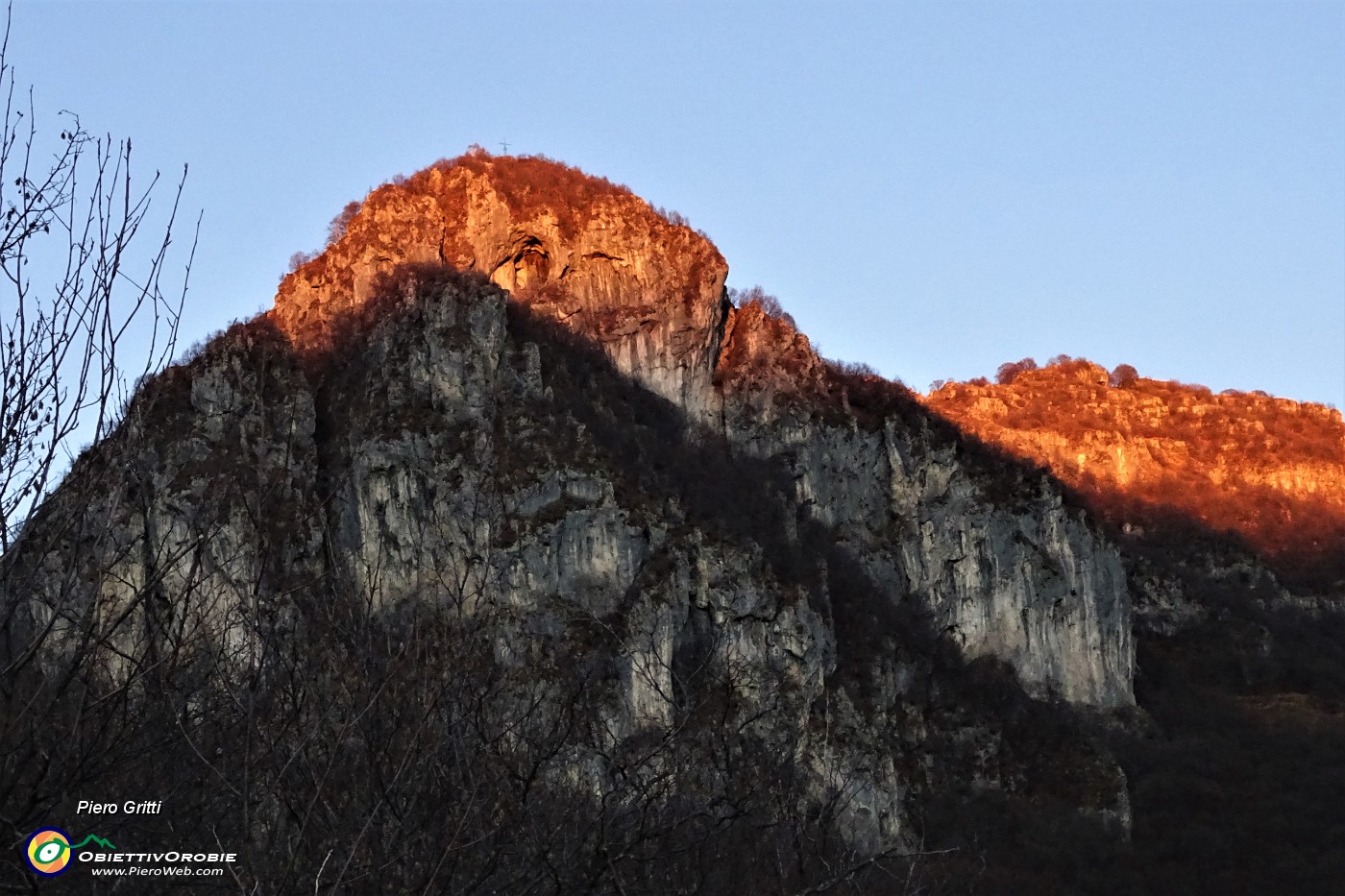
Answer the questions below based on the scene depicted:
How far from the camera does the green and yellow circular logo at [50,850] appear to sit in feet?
24.3

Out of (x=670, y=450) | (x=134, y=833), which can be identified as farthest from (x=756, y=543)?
(x=134, y=833)

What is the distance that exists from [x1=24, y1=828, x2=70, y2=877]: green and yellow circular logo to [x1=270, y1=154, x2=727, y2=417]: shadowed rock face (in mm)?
64218

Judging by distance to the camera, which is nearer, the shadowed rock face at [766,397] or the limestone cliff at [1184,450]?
the shadowed rock face at [766,397]

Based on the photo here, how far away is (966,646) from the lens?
76.2 meters

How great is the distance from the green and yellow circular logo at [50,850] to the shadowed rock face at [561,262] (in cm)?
6422

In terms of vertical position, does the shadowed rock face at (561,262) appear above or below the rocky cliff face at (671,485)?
above

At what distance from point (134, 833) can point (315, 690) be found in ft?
4.60

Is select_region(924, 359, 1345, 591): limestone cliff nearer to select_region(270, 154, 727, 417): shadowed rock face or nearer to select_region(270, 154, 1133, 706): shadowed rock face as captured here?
select_region(270, 154, 1133, 706): shadowed rock face

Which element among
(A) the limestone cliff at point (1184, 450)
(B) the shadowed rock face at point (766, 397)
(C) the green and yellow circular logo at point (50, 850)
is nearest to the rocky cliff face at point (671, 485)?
(B) the shadowed rock face at point (766, 397)

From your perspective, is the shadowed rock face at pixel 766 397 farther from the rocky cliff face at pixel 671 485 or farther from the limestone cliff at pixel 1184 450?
the limestone cliff at pixel 1184 450

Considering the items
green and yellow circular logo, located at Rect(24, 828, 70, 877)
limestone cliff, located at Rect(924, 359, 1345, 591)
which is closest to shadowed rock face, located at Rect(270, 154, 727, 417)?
limestone cliff, located at Rect(924, 359, 1345, 591)

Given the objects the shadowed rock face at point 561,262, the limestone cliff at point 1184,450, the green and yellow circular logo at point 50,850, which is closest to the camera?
the green and yellow circular logo at point 50,850

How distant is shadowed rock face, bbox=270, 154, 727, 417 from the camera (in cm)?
7181

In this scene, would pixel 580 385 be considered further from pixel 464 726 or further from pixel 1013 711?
pixel 464 726
